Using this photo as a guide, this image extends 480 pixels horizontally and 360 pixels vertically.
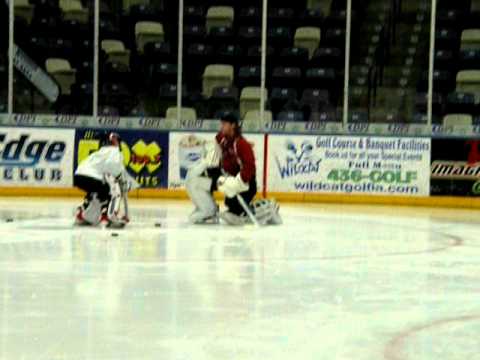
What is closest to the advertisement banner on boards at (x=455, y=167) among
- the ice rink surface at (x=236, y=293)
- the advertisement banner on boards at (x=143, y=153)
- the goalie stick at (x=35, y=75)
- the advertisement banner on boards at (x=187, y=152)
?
the advertisement banner on boards at (x=187, y=152)

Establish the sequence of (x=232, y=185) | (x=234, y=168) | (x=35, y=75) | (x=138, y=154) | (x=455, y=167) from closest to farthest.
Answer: (x=232, y=185) → (x=234, y=168) → (x=455, y=167) → (x=138, y=154) → (x=35, y=75)

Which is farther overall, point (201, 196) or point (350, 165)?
point (350, 165)

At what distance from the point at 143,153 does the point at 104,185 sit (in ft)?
15.5

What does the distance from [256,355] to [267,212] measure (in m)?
6.23

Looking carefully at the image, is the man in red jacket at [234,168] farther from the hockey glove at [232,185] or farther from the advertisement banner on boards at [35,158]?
the advertisement banner on boards at [35,158]

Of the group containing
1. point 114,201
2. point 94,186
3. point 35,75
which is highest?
point 35,75

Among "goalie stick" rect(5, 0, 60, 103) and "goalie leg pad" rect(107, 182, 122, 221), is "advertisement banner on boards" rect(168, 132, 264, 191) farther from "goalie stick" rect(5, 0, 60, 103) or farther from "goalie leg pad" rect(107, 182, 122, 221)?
"goalie leg pad" rect(107, 182, 122, 221)

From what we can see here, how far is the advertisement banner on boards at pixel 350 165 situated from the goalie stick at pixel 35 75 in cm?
382

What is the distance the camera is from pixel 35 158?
13.7 m

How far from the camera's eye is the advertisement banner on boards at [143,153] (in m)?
13.8

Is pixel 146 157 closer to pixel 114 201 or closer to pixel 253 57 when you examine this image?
pixel 253 57

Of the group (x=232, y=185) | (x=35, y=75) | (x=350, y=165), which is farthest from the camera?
(x=35, y=75)

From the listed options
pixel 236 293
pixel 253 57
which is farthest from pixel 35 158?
pixel 236 293

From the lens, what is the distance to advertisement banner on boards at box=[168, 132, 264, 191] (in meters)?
13.7
